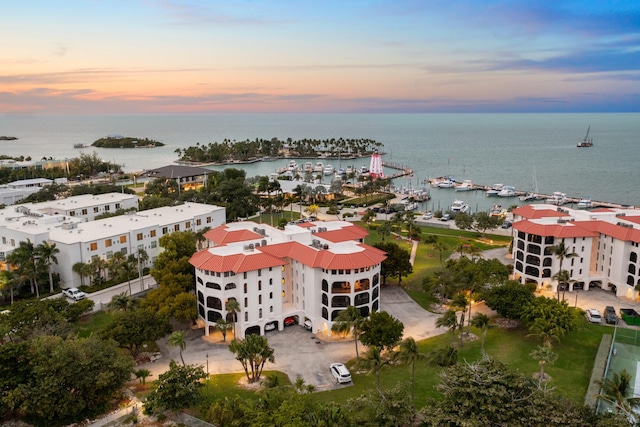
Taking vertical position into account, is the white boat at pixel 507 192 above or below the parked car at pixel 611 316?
above

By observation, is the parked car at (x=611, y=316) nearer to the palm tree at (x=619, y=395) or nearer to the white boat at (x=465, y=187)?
the palm tree at (x=619, y=395)

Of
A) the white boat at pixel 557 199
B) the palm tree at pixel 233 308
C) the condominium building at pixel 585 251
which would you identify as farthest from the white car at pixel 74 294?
the white boat at pixel 557 199

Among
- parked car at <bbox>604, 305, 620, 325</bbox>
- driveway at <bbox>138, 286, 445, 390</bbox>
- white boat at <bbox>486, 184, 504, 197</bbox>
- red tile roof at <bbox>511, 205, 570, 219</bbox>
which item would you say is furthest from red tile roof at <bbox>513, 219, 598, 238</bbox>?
white boat at <bbox>486, 184, 504, 197</bbox>

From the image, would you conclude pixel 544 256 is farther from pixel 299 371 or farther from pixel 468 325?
pixel 299 371

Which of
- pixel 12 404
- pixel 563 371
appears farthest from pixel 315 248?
pixel 12 404

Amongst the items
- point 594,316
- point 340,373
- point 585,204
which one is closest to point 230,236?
point 340,373

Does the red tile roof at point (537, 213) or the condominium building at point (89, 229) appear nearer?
the condominium building at point (89, 229)
